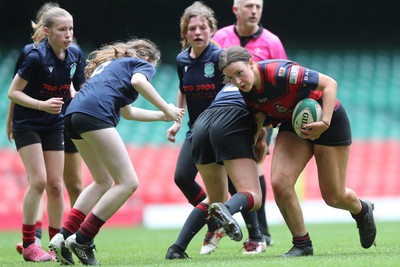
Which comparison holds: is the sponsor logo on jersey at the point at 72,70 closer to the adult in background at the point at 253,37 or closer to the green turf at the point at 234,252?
the green turf at the point at 234,252

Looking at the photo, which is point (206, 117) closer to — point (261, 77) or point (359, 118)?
point (261, 77)

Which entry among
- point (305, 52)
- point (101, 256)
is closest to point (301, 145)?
point (101, 256)

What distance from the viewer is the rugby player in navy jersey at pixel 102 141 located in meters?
5.89

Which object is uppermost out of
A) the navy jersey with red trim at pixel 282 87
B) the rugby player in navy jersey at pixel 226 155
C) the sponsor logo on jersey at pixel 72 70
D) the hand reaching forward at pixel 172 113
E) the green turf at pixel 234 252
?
the navy jersey with red trim at pixel 282 87

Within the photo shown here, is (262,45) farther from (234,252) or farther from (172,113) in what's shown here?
(172,113)

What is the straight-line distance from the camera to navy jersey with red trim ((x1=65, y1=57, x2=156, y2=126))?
5945 mm

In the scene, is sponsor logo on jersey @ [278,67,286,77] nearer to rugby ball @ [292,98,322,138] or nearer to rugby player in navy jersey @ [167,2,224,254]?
rugby ball @ [292,98,322,138]

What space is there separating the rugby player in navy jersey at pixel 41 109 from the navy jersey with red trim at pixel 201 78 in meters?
0.94

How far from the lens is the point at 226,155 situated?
6148 millimetres

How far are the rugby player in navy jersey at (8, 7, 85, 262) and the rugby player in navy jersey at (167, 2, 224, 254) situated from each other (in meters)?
0.98

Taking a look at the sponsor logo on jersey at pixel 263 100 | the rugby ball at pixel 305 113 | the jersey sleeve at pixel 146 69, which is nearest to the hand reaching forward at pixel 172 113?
the jersey sleeve at pixel 146 69

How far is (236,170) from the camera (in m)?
6.14

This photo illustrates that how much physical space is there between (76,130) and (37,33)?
1469 millimetres

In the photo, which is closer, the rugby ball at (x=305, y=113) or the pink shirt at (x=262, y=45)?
the rugby ball at (x=305, y=113)
